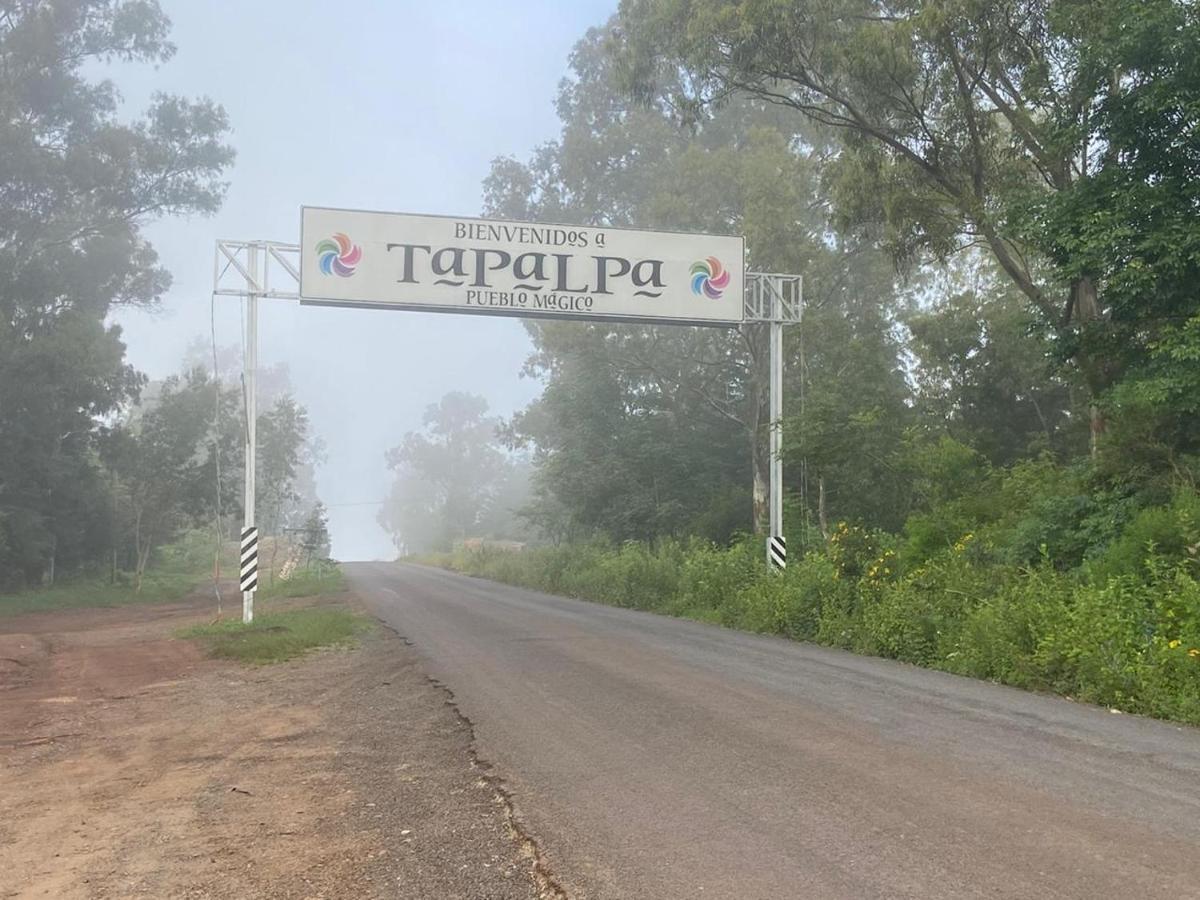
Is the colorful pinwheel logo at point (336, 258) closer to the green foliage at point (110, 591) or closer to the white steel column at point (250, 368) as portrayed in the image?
the white steel column at point (250, 368)

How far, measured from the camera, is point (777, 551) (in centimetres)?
2038

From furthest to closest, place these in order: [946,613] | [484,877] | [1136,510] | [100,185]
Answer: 1. [100,185]
2. [1136,510]
3. [946,613]
4. [484,877]

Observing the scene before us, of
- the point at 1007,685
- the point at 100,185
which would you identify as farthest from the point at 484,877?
the point at 100,185

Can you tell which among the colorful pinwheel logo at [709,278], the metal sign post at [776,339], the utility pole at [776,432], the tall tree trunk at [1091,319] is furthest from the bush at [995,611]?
the colorful pinwheel logo at [709,278]

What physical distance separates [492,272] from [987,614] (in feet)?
37.1

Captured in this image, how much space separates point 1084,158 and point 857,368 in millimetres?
9628

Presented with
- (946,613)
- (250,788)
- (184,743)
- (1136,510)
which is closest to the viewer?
(250,788)

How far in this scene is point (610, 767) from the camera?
6.77 m

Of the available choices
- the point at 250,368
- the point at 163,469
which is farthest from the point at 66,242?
the point at 250,368

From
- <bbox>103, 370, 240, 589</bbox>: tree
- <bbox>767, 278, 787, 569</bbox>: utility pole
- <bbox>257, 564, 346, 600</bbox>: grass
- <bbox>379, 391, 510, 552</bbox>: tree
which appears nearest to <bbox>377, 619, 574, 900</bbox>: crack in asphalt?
<bbox>767, 278, 787, 569</bbox>: utility pole

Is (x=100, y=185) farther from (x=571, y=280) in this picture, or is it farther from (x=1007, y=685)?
(x=1007, y=685)

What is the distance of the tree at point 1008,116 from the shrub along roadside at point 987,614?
4441 millimetres

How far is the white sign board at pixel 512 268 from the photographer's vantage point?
1864 centimetres

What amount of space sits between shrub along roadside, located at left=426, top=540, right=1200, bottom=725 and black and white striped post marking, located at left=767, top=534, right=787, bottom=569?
0.33 meters
